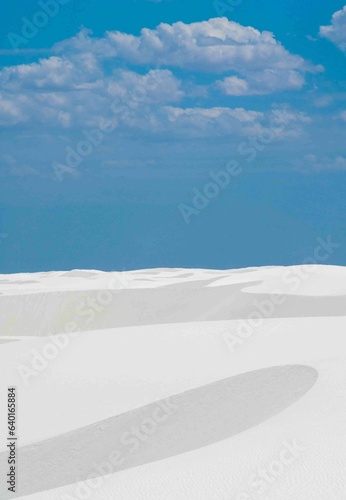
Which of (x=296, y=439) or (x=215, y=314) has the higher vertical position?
(x=215, y=314)

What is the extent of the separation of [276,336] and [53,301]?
876cm

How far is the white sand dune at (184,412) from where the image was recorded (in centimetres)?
650

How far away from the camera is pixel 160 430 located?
324 inches

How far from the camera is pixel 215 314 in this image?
18.3 m

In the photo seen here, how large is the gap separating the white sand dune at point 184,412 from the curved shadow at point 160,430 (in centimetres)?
1

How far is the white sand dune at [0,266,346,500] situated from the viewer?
6.50 m

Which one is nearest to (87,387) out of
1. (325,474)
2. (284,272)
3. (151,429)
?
(151,429)

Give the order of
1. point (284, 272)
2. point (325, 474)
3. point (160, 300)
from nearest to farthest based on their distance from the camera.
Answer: point (325, 474)
point (160, 300)
point (284, 272)

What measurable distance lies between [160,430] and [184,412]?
0.49 metres

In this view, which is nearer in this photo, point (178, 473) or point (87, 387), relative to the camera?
point (178, 473)

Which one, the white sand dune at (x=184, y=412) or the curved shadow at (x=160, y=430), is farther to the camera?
the curved shadow at (x=160, y=430)

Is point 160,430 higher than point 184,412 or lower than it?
lower

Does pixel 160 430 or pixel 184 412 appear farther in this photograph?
pixel 184 412

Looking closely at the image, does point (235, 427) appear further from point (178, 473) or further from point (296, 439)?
point (178, 473)
